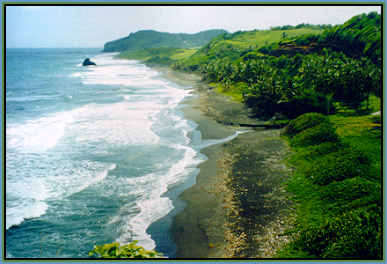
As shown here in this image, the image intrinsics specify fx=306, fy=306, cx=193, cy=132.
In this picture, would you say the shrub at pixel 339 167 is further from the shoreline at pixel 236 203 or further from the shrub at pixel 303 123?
the shrub at pixel 303 123

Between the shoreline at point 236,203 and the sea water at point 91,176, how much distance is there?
4.19 ft

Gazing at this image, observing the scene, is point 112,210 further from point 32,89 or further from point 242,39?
point 242,39

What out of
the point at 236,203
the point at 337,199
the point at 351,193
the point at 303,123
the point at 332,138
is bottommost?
the point at 236,203

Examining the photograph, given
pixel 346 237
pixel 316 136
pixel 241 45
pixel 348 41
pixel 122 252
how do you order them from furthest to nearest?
pixel 241 45 → pixel 348 41 → pixel 316 136 → pixel 346 237 → pixel 122 252

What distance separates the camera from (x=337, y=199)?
2048 centimetres

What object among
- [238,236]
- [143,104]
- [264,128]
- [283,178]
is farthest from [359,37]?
[238,236]

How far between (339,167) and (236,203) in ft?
Answer: 29.1

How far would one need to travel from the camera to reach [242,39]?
16750cm

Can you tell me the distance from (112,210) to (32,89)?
68988mm

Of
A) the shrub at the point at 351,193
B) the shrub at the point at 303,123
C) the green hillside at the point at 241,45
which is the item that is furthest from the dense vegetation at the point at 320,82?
the green hillside at the point at 241,45

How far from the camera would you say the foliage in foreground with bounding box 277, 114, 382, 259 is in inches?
599

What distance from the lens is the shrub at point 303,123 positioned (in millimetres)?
35375

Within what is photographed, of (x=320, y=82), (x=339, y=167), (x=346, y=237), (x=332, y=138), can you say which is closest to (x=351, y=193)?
(x=339, y=167)

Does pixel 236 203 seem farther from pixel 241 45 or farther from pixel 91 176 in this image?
pixel 241 45
